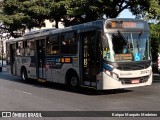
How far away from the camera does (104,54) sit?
13.5 meters

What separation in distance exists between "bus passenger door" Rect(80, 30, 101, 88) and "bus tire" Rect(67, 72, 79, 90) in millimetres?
705

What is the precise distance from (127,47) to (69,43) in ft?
10.0

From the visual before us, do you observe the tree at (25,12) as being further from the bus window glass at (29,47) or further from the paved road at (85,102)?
the paved road at (85,102)

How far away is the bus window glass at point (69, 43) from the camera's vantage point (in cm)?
1548

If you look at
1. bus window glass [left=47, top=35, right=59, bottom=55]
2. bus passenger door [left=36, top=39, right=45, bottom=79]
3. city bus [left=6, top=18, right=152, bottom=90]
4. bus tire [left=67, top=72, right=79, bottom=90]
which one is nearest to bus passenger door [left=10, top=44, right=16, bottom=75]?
bus passenger door [left=36, top=39, right=45, bottom=79]

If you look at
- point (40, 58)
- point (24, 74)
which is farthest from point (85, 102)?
point (24, 74)

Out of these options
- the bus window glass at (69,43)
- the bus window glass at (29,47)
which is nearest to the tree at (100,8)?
the bus window glass at (29,47)

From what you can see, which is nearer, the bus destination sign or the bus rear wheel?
the bus destination sign

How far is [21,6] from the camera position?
26.2m

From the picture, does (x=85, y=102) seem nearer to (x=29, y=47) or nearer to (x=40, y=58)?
(x=40, y=58)

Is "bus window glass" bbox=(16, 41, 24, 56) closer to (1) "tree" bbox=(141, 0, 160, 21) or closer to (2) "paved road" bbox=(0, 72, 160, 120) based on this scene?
(2) "paved road" bbox=(0, 72, 160, 120)

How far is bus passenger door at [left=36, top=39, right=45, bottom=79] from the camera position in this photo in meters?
18.7

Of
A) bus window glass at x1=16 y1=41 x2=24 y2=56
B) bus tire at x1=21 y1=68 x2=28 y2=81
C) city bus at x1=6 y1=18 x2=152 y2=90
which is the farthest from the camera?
bus window glass at x1=16 y1=41 x2=24 y2=56

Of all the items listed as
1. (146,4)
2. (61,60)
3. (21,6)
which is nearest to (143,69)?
(61,60)
